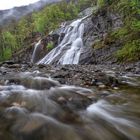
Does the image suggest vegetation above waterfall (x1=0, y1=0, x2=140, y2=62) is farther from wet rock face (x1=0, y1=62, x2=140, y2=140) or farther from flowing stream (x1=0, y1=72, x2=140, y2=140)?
flowing stream (x1=0, y1=72, x2=140, y2=140)

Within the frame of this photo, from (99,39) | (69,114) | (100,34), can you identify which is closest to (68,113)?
(69,114)

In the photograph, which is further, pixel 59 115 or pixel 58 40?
pixel 58 40

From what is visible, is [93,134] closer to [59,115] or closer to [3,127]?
[59,115]

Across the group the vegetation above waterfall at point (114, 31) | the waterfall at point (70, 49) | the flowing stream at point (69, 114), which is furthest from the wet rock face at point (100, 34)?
the flowing stream at point (69, 114)

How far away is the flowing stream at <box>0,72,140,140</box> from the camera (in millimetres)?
4406

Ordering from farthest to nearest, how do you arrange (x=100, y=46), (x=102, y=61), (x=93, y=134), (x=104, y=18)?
(x=104, y=18) → (x=100, y=46) → (x=102, y=61) → (x=93, y=134)

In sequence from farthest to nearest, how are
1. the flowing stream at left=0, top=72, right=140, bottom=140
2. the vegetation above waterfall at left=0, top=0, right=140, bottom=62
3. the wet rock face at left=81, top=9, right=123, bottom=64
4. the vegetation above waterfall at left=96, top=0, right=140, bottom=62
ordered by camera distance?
the wet rock face at left=81, top=9, right=123, bottom=64
the vegetation above waterfall at left=0, top=0, right=140, bottom=62
the vegetation above waterfall at left=96, top=0, right=140, bottom=62
the flowing stream at left=0, top=72, right=140, bottom=140

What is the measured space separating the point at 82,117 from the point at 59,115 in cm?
48

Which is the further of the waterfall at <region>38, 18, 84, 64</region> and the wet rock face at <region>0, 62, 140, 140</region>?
the waterfall at <region>38, 18, 84, 64</region>

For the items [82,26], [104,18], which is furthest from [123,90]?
[82,26]

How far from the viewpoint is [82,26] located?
37.6 meters

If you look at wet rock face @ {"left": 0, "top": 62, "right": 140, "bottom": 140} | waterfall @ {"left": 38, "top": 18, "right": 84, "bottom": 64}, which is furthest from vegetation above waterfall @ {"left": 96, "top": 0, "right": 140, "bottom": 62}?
wet rock face @ {"left": 0, "top": 62, "right": 140, "bottom": 140}

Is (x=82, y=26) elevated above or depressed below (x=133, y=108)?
above

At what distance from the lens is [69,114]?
5320 millimetres
